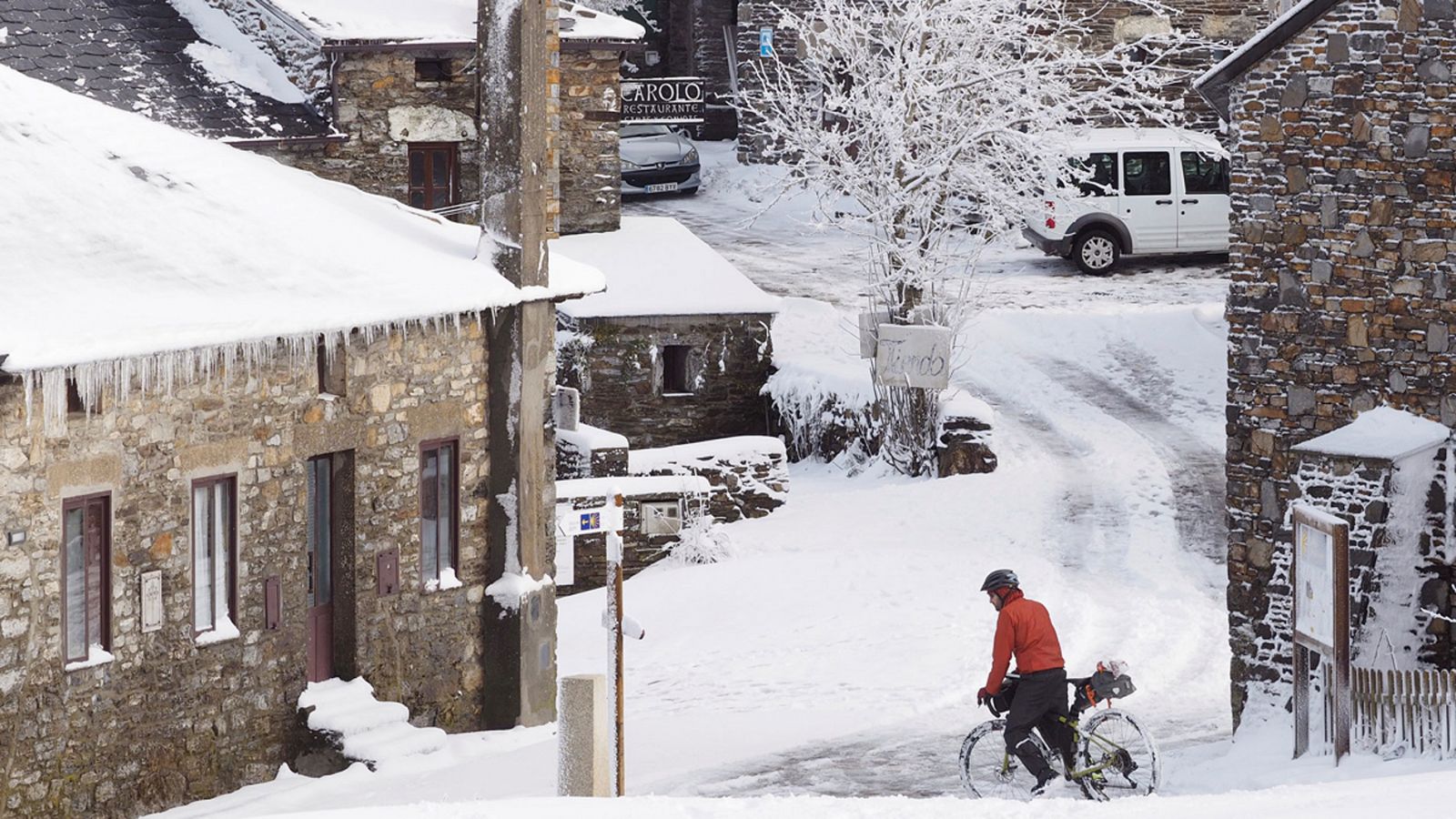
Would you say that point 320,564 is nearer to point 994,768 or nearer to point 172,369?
point 172,369

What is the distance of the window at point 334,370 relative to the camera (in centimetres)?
1500

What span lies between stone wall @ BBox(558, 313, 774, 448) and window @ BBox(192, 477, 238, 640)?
11372 millimetres

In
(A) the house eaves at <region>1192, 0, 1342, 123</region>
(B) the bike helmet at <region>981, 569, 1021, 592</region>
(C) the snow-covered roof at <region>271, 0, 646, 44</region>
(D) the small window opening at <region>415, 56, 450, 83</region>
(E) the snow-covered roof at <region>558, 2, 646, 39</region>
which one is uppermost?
(E) the snow-covered roof at <region>558, 2, 646, 39</region>

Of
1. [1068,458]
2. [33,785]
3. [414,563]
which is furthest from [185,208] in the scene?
[1068,458]

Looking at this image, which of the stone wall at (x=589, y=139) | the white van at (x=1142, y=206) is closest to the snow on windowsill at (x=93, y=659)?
the stone wall at (x=589, y=139)

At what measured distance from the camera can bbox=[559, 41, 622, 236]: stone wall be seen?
25.6 meters

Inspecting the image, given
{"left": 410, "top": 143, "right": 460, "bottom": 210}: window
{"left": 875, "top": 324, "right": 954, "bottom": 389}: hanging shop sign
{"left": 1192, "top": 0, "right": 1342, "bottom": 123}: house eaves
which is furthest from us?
{"left": 875, "top": 324, "right": 954, "bottom": 389}: hanging shop sign

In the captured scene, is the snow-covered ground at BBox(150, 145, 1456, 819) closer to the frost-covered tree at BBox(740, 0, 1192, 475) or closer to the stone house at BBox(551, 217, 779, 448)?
the stone house at BBox(551, 217, 779, 448)

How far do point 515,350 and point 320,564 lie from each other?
7.24 ft

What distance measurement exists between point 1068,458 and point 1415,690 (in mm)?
11441

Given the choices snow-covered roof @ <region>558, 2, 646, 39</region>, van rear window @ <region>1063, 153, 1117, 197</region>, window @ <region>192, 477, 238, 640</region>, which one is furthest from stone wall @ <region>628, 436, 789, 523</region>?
window @ <region>192, 477, 238, 640</region>

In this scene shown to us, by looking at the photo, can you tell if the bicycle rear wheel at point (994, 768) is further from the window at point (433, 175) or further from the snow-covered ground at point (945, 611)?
the window at point (433, 175)

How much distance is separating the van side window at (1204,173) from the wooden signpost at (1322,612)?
1670cm

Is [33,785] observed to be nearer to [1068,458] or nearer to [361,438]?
[361,438]
